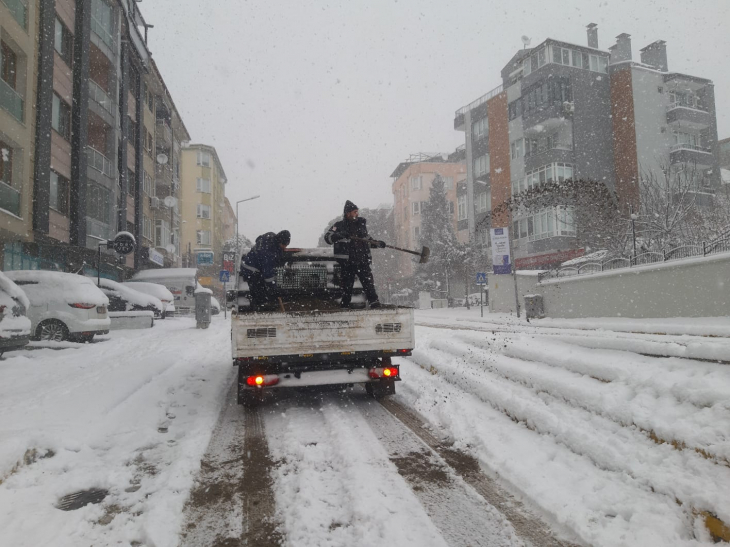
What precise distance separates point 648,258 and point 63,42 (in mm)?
22939

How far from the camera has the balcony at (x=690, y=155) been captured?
34031mm

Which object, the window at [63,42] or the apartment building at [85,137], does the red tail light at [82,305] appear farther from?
the window at [63,42]

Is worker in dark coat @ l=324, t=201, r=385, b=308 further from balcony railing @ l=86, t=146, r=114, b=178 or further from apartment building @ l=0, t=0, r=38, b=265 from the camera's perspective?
balcony railing @ l=86, t=146, r=114, b=178

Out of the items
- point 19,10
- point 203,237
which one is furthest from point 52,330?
point 203,237

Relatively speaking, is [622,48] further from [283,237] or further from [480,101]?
[283,237]

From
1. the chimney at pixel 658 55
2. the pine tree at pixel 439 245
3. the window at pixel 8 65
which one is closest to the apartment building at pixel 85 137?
the window at pixel 8 65

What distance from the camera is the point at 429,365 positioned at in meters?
8.12

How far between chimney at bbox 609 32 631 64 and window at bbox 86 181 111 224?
36.6 m

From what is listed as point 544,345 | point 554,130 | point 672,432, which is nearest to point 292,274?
point 544,345

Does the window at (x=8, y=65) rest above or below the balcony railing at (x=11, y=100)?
above

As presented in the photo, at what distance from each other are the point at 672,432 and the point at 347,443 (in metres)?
2.48

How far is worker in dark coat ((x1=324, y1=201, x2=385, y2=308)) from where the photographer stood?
6.46 metres

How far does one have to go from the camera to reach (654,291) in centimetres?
1426

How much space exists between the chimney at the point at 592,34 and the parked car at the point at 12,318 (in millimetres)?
42531
